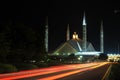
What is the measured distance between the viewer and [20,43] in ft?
228

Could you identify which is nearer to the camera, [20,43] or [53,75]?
[53,75]

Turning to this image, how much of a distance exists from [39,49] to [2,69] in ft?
104

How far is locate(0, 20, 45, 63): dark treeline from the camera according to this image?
213 ft

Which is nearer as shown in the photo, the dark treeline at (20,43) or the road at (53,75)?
the road at (53,75)

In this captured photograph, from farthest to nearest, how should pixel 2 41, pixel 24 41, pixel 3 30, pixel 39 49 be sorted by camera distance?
pixel 39 49
pixel 24 41
pixel 3 30
pixel 2 41

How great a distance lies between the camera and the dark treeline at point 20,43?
213 feet

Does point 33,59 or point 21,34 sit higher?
A: point 21,34

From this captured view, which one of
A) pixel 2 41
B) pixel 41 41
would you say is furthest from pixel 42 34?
pixel 2 41

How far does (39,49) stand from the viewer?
252ft

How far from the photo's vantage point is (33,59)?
258 ft

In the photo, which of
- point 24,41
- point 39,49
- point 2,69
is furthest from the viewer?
point 39,49

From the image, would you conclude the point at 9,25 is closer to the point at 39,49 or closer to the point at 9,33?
the point at 9,33

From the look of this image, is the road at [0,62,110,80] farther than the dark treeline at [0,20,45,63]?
No

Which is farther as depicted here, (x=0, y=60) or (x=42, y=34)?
(x=42, y=34)
